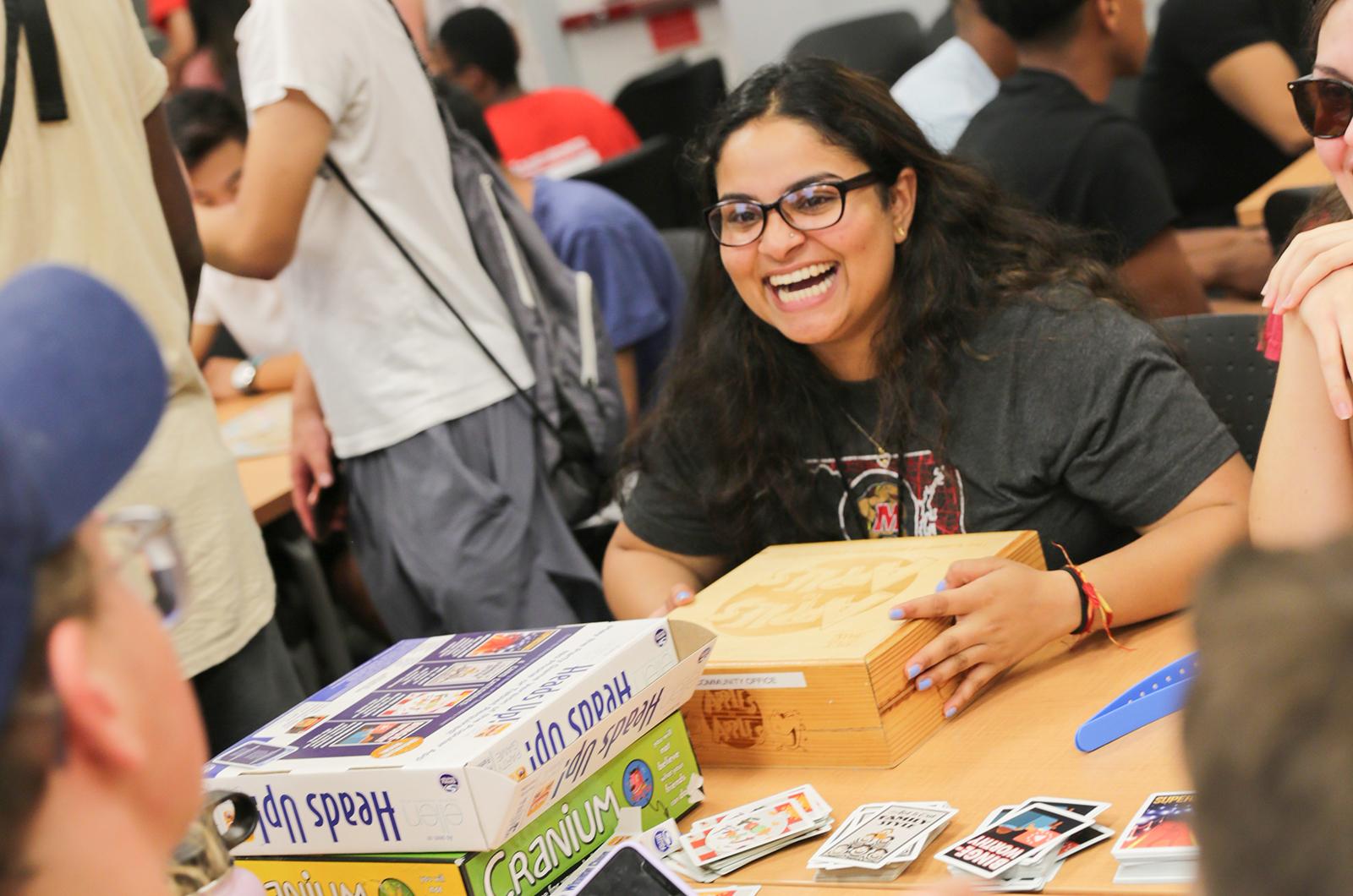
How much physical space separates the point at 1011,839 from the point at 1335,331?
64 cm

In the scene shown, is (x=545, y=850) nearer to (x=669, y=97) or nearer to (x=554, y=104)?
(x=554, y=104)

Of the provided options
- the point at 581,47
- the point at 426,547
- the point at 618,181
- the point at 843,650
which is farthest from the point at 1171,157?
the point at 581,47

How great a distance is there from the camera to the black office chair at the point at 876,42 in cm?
582

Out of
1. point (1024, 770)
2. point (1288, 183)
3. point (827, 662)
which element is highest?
point (1288, 183)

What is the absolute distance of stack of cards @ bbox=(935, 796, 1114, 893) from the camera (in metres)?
1.23

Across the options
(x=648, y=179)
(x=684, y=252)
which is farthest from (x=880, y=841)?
(x=648, y=179)

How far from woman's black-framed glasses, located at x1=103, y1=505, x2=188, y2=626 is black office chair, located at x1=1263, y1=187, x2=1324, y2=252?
2.36 meters

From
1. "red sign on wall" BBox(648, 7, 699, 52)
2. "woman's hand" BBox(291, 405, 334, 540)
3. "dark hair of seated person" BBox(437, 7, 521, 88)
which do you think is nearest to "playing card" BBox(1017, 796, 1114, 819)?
"woman's hand" BBox(291, 405, 334, 540)

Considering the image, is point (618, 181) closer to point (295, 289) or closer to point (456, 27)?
point (456, 27)

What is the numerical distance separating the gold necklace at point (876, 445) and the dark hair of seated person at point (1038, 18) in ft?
4.37

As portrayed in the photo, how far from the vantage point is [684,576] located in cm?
223

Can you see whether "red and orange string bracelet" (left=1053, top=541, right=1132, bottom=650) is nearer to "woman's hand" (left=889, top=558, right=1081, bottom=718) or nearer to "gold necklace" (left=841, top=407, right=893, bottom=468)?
"woman's hand" (left=889, top=558, right=1081, bottom=718)

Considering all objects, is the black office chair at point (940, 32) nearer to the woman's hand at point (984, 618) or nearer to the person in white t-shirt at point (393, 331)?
the person in white t-shirt at point (393, 331)

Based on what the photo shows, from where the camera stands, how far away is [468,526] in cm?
241
